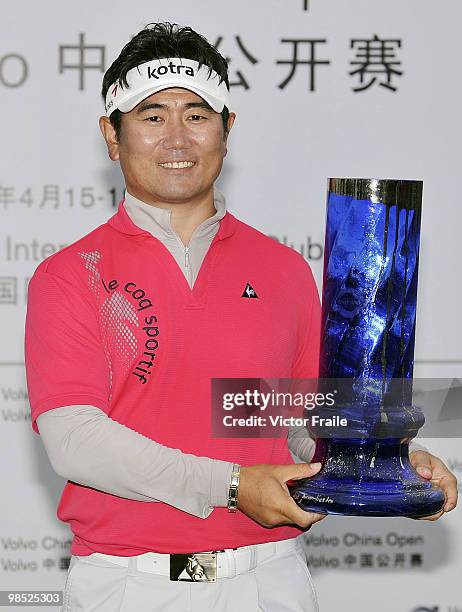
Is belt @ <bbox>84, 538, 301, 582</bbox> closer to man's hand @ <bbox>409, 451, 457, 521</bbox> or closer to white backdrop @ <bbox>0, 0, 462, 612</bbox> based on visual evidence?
man's hand @ <bbox>409, 451, 457, 521</bbox>

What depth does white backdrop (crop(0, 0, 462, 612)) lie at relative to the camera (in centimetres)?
402

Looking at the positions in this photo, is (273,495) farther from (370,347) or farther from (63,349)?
(63,349)

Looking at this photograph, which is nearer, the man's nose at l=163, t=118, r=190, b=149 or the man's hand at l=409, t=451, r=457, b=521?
the man's hand at l=409, t=451, r=457, b=521

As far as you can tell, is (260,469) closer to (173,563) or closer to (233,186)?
(173,563)

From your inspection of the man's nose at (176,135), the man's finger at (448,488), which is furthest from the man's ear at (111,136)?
the man's finger at (448,488)

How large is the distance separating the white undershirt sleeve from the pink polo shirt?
77 mm

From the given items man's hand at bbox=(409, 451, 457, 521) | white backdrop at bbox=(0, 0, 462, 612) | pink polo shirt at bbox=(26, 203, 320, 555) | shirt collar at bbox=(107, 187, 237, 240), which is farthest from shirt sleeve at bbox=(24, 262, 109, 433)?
white backdrop at bbox=(0, 0, 462, 612)

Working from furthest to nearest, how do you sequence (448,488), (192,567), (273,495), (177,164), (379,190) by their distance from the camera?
(177,164) < (192,567) < (448,488) < (273,495) < (379,190)

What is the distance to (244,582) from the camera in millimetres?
2547

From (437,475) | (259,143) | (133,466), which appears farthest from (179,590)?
(259,143)

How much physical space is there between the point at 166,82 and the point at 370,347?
2.71 feet

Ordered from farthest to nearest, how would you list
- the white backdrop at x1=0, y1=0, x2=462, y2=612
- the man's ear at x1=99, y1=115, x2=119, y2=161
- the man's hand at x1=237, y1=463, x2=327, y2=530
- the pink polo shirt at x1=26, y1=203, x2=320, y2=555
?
the white backdrop at x1=0, y1=0, x2=462, y2=612 → the man's ear at x1=99, y1=115, x2=119, y2=161 → the pink polo shirt at x1=26, y1=203, x2=320, y2=555 → the man's hand at x1=237, y1=463, x2=327, y2=530

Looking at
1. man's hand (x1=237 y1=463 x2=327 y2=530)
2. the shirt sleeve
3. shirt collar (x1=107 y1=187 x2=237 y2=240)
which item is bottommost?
man's hand (x1=237 y1=463 x2=327 y2=530)

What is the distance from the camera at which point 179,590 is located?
2.52 m
